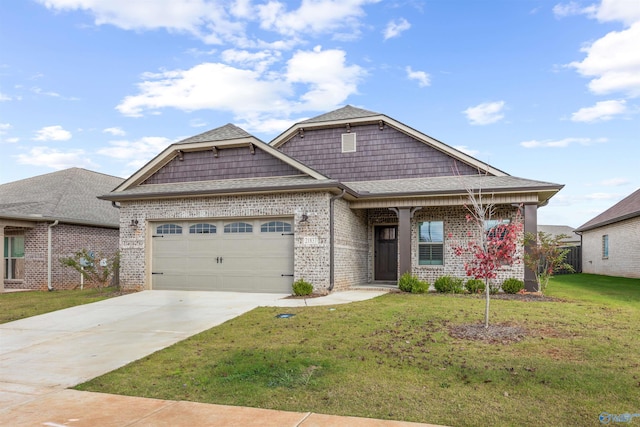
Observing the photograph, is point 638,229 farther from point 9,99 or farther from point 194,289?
point 9,99

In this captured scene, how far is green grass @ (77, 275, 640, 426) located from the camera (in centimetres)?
451

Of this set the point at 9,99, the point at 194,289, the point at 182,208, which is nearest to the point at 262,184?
the point at 182,208

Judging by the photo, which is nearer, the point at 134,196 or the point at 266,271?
the point at 266,271

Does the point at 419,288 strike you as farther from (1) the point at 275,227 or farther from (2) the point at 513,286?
(1) the point at 275,227

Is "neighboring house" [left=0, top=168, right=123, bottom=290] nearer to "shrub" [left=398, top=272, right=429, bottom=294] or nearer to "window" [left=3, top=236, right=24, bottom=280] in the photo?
"window" [left=3, top=236, right=24, bottom=280]

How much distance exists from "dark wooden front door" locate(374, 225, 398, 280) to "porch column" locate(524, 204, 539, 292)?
5.03 m

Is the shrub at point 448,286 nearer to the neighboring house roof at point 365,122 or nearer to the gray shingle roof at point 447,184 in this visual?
the gray shingle roof at point 447,184

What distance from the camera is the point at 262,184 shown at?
1444cm

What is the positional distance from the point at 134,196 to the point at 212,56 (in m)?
5.33

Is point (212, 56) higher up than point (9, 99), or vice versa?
point (212, 56)

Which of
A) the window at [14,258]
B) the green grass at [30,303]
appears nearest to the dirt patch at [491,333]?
the green grass at [30,303]

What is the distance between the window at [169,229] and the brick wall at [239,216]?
0.36 metres

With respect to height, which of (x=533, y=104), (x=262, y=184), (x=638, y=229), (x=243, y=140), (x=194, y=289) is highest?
(x=533, y=104)

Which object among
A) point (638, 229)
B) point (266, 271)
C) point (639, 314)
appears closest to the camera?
point (639, 314)
